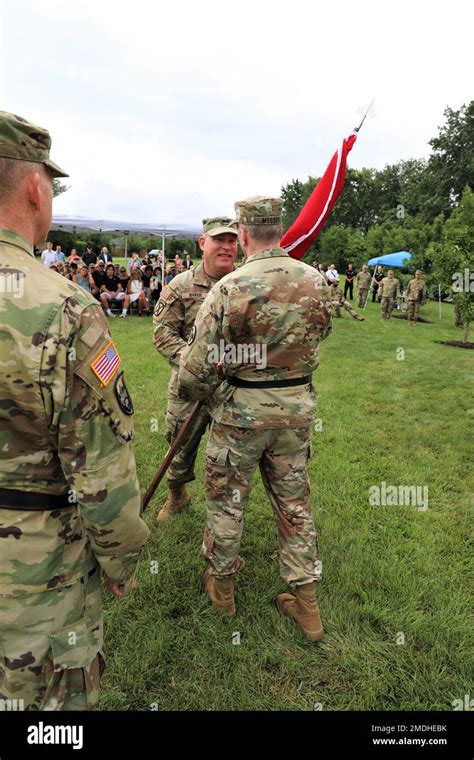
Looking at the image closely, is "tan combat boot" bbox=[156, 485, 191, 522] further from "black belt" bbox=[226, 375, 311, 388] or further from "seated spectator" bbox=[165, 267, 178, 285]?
"seated spectator" bbox=[165, 267, 178, 285]

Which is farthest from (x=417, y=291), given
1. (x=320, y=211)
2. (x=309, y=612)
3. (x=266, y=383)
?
(x=309, y=612)

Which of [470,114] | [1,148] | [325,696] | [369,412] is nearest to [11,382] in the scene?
[1,148]

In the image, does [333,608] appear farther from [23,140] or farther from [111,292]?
[111,292]

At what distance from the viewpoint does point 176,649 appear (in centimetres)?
270

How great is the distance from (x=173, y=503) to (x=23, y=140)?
126 inches

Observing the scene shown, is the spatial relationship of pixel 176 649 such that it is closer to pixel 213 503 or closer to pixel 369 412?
pixel 213 503

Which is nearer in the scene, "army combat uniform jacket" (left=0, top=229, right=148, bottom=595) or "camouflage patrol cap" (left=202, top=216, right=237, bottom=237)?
"army combat uniform jacket" (left=0, top=229, right=148, bottom=595)

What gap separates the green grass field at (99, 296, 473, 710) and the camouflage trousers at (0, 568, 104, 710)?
957mm

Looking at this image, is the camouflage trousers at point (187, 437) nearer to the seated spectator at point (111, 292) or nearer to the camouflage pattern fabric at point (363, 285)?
the seated spectator at point (111, 292)

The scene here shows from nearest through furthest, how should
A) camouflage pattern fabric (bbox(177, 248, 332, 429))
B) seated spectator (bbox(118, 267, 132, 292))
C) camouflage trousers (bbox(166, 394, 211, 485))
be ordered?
camouflage pattern fabric (bbox(177, 248, 332, 429)), camouflage trousers (bbox(166, 394, 211, 485)), seated spectator (bbox(118, 267, 132, 292))

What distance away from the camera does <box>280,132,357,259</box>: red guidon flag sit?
3.44m

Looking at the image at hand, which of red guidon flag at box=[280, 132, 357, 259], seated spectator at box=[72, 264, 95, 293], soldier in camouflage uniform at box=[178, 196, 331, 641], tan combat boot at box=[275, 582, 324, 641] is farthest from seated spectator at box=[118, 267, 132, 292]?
tan combat boot at box=[275, 582, 324, 641]
